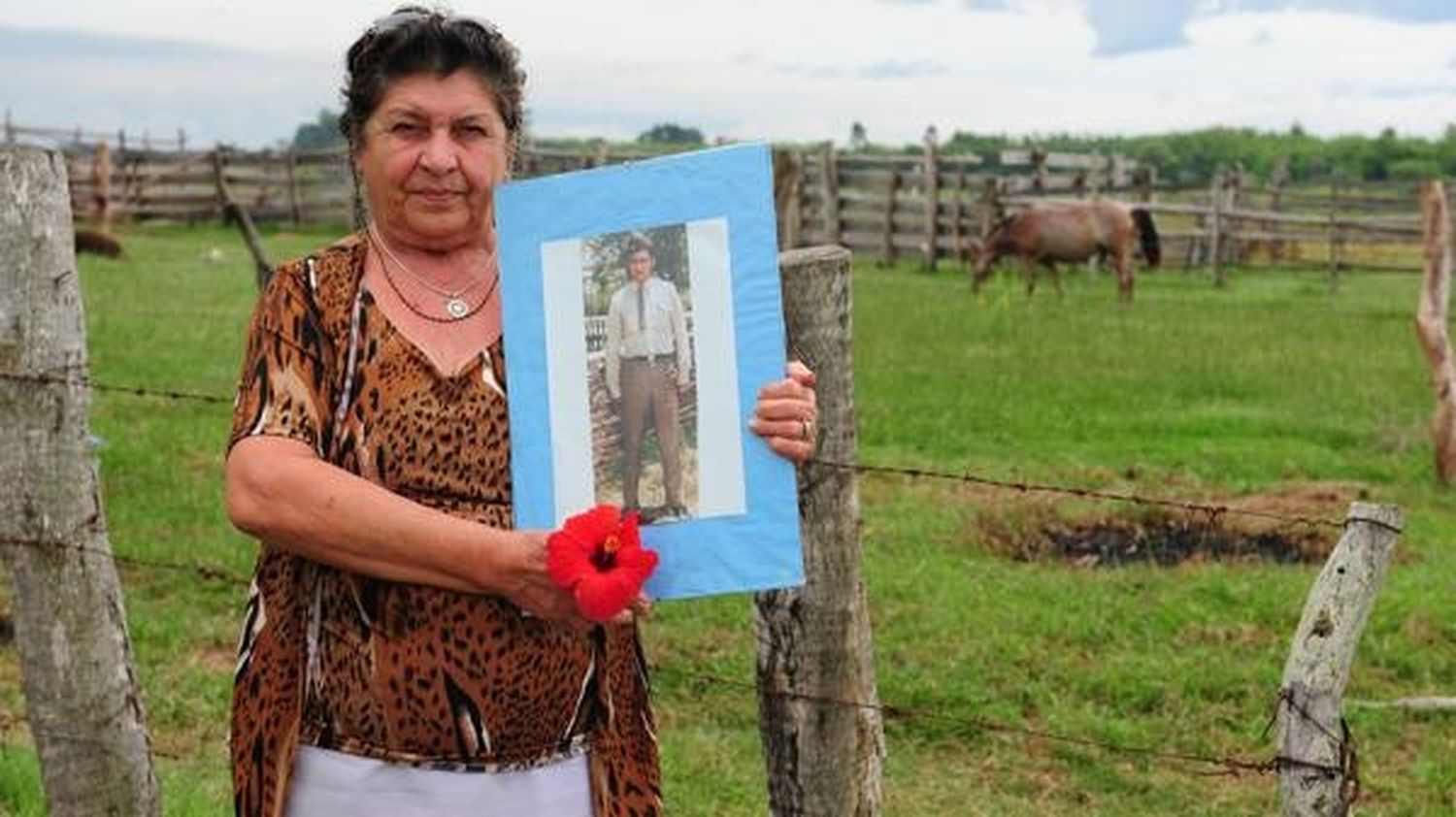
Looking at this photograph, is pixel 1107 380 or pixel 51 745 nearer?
pixel 51 745

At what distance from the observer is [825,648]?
9.72 feet

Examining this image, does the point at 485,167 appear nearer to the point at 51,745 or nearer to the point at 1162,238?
the point at 51,745

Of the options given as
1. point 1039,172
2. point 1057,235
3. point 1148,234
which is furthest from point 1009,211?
point 1057,235

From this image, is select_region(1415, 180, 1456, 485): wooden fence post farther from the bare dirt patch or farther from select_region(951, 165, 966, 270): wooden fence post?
select_region(951, 165, 966, 270): wooden fence post

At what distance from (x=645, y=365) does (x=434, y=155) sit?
342 mm

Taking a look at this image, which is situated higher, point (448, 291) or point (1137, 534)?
point (448, 291)

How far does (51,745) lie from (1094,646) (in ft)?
12.7

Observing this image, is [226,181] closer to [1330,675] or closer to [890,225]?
[890,225]

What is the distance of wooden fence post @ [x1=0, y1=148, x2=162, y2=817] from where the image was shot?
3.36m

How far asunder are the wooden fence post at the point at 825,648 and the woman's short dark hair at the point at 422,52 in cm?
77

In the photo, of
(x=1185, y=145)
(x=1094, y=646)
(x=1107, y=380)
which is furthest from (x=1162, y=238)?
(x=1185, y=145)

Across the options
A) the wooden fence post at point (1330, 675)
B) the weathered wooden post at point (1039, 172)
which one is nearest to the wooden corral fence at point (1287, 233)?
the weathered wooden post at point (1039, 172)

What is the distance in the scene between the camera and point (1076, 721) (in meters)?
5.72

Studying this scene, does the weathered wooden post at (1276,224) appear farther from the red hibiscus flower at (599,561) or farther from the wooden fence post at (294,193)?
the red hibiscus flower at (599,561)
